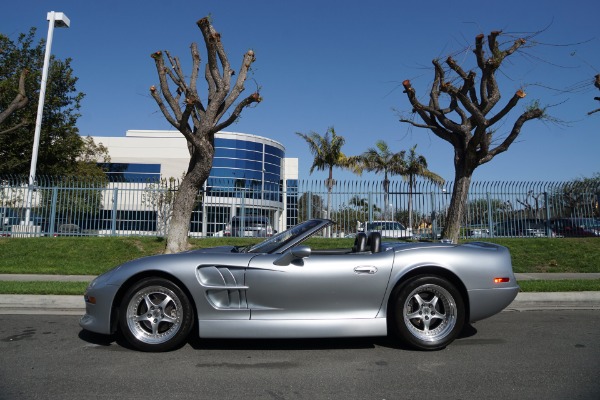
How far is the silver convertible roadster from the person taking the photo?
13.8ft

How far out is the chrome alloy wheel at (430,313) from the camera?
4.39 meters

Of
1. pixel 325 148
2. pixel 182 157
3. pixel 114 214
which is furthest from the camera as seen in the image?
pixel 182 157

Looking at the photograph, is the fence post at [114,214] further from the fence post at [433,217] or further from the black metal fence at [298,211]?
the fence post at [433,217]

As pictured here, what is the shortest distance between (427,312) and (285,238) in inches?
63.3

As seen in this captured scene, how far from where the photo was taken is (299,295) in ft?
13.8

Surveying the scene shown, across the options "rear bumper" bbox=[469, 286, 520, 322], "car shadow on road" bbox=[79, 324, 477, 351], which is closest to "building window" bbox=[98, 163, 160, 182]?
"car shadow on road" bbox=[79, 324, 477, 351]

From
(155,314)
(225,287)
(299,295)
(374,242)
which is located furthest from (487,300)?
(155,314)

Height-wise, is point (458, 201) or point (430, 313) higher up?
point (458, 201)

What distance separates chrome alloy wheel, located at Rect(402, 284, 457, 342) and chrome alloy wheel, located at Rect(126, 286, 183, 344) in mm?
2243

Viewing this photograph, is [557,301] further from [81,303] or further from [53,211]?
[53,211]

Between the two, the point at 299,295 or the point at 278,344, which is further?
the point at 278,344

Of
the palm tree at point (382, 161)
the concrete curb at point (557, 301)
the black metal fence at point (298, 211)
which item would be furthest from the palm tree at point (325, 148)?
the concrete curb at point (557, 301)

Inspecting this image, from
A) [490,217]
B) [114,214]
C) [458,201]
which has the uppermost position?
[458,201]

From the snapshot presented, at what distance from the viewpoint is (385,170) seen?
31.8m
